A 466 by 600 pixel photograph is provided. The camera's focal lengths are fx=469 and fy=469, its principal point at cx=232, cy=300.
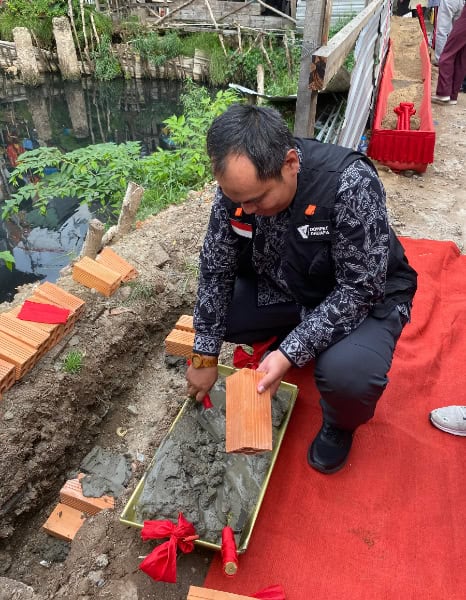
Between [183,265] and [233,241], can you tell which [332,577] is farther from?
[183,265]

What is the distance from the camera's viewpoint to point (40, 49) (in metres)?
12.8

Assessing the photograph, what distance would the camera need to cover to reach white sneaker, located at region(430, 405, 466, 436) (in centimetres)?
209

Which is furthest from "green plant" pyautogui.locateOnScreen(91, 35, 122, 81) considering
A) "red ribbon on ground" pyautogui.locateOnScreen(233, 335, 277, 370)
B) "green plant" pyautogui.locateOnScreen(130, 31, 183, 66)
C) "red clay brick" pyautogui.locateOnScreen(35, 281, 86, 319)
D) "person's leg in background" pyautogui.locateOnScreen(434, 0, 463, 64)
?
"red ribbon on ground" pyautogui.locateOnScreen(233, 335, 277, 370)

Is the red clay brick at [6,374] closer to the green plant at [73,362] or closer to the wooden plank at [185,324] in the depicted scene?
the green plant at [73,362]

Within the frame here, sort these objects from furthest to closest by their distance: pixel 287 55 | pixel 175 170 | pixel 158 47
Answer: pixel 158 47 → pixel 287 55 → pixel 175 170

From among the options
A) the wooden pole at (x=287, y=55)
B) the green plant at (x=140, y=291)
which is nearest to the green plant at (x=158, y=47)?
the wooden pole at (x=287, y=55)

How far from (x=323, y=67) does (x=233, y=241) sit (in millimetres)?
1496

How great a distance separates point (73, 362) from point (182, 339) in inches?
24.0

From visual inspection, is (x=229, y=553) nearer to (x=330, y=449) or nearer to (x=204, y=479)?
(x=204, y=479)

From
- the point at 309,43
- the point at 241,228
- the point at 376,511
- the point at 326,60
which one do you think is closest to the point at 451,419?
the point at 376,511

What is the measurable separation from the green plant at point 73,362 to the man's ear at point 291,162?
166cm

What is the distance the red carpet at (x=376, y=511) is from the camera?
63.8 inches

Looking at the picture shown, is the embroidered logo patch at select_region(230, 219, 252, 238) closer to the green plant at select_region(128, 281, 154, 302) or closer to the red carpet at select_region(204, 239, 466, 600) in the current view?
the red carpet at select_region(204, 239, 466, 600)

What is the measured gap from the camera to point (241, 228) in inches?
68.9
